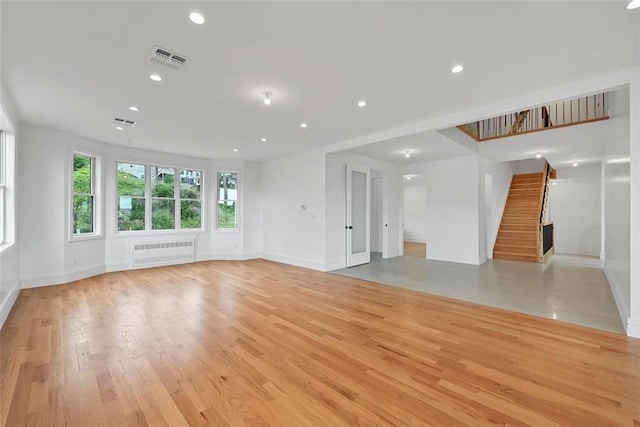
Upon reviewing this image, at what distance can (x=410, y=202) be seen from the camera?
12547 mm

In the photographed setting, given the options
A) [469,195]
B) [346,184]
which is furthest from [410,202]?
[346,184]

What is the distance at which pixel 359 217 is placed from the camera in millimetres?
6840

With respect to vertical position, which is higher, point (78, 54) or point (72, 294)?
point (78, 54)

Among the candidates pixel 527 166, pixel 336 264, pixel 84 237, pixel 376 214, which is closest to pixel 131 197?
pixel 84 237

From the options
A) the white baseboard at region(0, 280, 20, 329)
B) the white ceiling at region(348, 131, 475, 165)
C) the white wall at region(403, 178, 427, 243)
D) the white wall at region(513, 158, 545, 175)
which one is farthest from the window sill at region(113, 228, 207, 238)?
the white wall at region(513, 158, 545, 175)

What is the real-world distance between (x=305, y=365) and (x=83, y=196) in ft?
19.5

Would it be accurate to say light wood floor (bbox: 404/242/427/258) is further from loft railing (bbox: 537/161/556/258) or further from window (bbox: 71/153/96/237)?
window (bbox: 71/153/96/237)

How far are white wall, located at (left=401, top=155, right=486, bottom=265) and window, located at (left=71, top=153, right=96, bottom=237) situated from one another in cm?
813

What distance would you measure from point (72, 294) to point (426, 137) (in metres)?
6.74

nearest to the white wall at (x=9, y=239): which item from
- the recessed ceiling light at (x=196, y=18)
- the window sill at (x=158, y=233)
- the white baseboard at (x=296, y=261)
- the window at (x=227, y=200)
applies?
the window sill at (x=158, y=233)

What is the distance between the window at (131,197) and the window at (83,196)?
0.48 m

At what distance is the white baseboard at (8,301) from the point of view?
10.5 feet

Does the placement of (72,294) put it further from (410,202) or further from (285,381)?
(410,202)

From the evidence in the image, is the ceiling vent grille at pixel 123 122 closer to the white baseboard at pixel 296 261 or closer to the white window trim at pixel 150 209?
the white window trim at pixel 150 209
